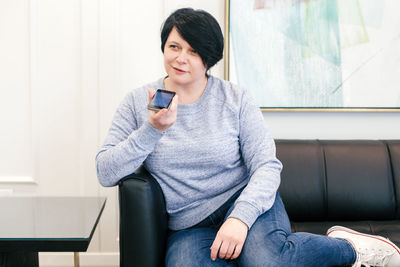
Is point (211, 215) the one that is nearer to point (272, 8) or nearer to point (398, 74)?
point (272, 8)

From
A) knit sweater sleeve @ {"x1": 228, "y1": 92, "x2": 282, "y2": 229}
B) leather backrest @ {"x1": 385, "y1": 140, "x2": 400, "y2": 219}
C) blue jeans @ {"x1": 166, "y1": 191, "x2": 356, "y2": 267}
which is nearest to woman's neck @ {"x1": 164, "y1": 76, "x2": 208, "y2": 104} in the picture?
knit sweater sleeve @ {"x1": 228, "y1": 92, "x2": 282, "y2": 229}

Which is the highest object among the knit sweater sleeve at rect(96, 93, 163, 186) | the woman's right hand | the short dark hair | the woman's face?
the short dark hair

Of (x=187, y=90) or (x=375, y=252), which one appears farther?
(x=187, y=90)

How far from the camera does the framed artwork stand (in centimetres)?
173

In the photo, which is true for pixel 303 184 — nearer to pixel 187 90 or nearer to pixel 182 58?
pixel 187 90

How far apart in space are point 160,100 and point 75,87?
87 cm

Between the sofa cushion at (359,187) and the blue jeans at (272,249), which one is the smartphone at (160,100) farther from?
the sofa cushion at (359,187)

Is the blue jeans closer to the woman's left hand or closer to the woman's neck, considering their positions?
the woman's left hand

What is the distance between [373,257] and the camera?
3.59 feet

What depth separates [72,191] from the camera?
1.82 m

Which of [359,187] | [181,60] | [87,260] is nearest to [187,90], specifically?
[181,60]

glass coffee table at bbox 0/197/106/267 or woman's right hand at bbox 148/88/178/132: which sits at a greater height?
woman's right hand at bbox 148/88/178/132

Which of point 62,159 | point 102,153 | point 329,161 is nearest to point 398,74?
point 329,161

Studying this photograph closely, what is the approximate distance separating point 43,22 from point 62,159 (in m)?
0.65
